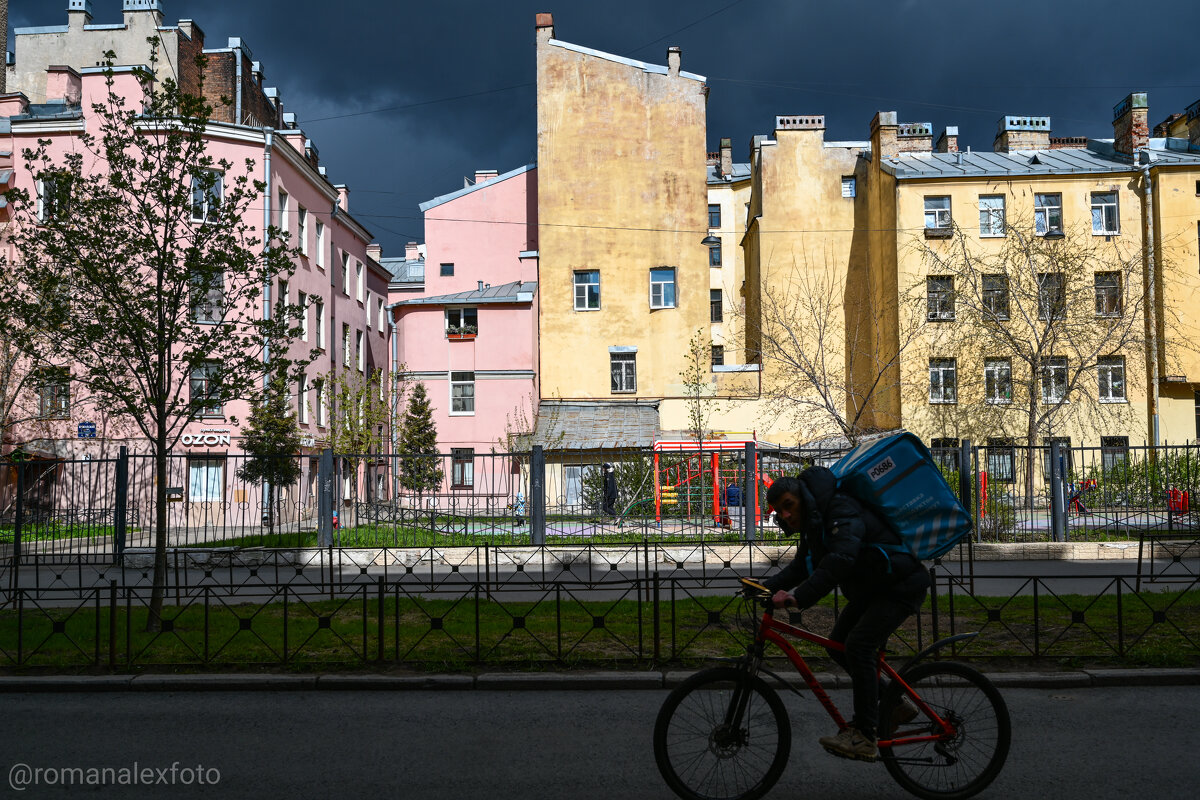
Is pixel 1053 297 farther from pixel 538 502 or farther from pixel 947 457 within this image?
pixel 538 502

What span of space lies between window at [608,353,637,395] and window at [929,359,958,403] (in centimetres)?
1183

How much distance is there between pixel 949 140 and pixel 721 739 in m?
43.9

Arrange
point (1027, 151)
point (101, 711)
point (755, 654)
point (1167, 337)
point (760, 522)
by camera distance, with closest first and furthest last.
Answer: point (755, 654) < point (101, 711) < point (760, 522) < point (1167, 337) < point (1027, 151)

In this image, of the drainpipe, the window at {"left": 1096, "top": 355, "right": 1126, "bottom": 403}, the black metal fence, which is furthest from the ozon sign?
the drainpipe

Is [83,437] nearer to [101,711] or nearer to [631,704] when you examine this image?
[101,711]

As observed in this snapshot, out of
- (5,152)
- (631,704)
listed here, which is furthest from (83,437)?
(631,704)

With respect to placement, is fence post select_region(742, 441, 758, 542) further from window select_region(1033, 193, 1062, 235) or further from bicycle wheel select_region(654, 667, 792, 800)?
window select_region(1033, 193, 1062, 235)

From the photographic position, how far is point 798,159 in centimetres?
4272

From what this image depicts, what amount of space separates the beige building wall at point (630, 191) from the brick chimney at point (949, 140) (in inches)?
466

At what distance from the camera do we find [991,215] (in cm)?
3747

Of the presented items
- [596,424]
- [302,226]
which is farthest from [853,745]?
[302,226]

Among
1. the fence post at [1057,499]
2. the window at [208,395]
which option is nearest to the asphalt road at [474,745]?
the window at [208,395]

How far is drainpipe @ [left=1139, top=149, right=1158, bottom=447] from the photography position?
34.3 metres

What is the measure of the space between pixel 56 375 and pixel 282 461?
8026 millimetres
